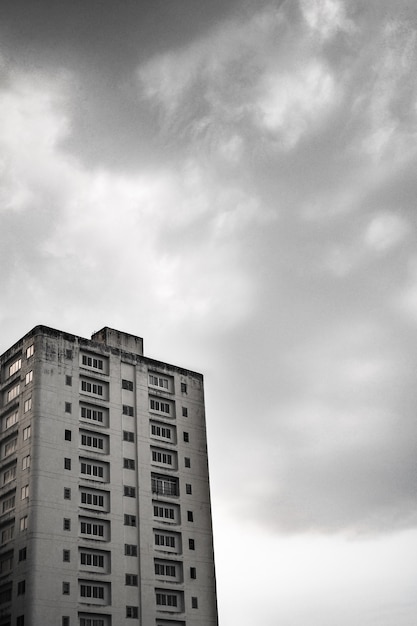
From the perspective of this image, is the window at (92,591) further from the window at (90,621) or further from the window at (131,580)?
the window at (131,580)

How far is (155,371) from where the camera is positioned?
10294 cm

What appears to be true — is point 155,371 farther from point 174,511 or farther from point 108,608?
point 108,608

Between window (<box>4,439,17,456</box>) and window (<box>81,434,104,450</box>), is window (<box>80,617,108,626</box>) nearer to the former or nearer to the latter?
window (<box>81,434,104,450</box>)

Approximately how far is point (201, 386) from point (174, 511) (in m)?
A: 18.5

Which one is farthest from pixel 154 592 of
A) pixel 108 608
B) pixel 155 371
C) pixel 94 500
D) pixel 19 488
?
pixel 155 371

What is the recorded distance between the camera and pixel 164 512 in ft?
313

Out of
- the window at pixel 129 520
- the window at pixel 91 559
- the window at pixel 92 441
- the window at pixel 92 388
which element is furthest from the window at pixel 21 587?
the window at pixel 92 388

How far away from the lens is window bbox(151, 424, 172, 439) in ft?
325

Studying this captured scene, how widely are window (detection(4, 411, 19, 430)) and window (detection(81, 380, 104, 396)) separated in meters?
8.53

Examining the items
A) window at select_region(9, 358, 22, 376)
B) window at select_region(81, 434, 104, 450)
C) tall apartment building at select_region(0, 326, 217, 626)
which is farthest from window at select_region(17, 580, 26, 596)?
window at select_region(9, 358, 22, 376)

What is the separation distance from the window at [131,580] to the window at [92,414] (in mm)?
18326

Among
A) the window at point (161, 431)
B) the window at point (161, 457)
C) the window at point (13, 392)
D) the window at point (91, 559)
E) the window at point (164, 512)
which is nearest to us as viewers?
the window at point (91, 559)

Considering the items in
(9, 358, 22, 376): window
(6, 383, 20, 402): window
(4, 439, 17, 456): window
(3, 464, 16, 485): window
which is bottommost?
(3, 464, 16, 485): window

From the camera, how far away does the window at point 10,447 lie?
300ft
